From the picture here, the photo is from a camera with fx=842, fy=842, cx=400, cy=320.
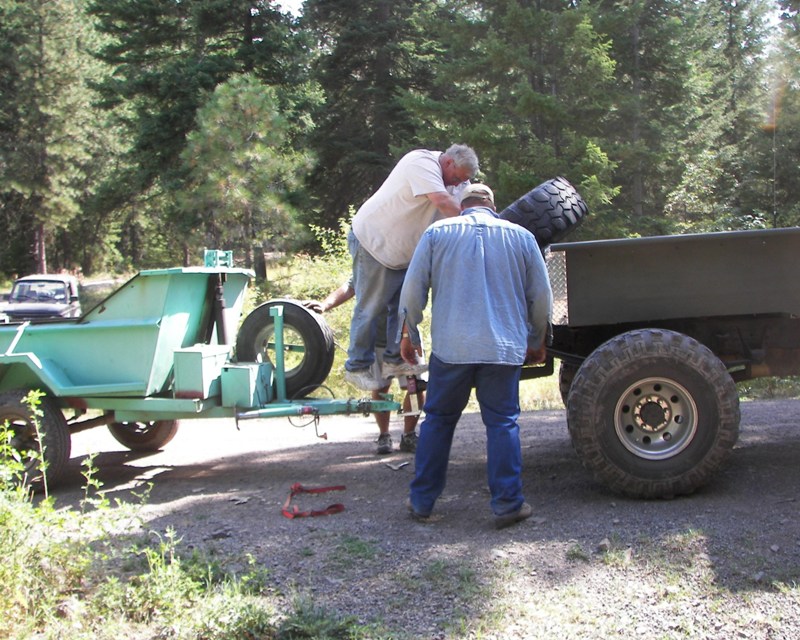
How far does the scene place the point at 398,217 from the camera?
5848 millimetres

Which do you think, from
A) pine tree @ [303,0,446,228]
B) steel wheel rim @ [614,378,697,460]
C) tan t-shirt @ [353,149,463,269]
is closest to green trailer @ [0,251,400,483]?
tan t-shirt @ [353,149,463,269]

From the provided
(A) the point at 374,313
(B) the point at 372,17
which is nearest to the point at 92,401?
(A) the point at 374,313

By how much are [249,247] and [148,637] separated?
18.6 meters

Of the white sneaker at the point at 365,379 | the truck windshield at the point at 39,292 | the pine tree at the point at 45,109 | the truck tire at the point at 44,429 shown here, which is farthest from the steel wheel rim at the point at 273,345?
the pine tree at the point at 45,109

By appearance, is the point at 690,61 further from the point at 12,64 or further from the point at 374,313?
the point at 12,64

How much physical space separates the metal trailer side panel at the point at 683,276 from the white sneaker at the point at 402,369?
114 cm

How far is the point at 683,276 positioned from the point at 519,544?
1.92 meters

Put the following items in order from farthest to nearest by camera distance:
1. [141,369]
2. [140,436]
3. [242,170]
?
[242,170], [140,436], [141,369]

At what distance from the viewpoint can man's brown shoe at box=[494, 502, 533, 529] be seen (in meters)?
4.54

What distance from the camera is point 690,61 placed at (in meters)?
24.3

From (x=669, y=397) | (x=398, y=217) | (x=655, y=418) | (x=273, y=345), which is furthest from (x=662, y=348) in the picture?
(x=273, y=345)

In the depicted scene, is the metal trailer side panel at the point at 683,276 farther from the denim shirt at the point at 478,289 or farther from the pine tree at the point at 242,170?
the pine tree at the point at 242,170

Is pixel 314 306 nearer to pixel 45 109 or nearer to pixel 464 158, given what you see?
pixel 464 158

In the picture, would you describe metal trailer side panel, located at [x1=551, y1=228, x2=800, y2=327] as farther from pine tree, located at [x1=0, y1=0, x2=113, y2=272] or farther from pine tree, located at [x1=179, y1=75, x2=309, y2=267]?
pine tree, located at [x1=0, y1=0, x2=113, y2=272]
